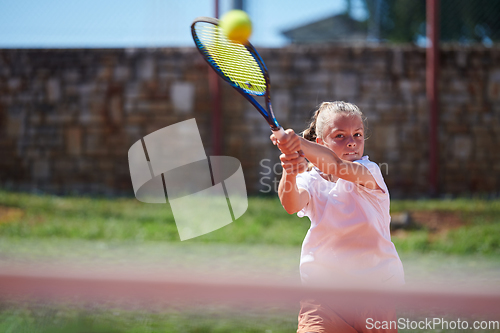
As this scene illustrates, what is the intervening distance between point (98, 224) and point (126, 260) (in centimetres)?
122

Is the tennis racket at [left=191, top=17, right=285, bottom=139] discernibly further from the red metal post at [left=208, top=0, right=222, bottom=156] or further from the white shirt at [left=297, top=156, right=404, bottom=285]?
the red metal post at [left=208, top=0, right=222, bottom=156]

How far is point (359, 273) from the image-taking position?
1883 millimetres

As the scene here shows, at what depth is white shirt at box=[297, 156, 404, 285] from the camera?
1897mm

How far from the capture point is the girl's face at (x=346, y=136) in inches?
78.3

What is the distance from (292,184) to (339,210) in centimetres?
21

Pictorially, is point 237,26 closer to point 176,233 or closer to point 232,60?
point 232,60

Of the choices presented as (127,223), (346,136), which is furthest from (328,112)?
(127,223)

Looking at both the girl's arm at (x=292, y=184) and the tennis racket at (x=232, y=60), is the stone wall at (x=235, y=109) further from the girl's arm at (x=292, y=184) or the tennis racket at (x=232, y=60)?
the girl's arm at (x=292, y=184)

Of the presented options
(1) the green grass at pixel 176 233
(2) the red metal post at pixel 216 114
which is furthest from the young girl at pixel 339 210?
(2) the red metal post at pixel 216 114

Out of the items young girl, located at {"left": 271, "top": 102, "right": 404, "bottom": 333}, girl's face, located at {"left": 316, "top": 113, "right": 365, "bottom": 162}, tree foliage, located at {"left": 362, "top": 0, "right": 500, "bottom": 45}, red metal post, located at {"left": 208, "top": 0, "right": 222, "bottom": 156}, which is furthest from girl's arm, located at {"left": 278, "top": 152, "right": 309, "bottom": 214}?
tree foliage, located at {"left": 362, "top": 0, "right": 500, "bottom": 45}

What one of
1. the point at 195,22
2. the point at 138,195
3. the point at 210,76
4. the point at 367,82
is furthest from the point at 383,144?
the point at 195,22

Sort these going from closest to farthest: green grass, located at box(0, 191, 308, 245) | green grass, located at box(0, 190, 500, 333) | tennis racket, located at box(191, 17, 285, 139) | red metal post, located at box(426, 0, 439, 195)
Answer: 1. tennis racket, located at box(191, 17, 285, 139)
2. green grass, located at box(0, 190, 500, 333)
3. green grass, located at box(0, 191, 308, 245)
4. red metal post, located at box(426, 0, 439, 195)

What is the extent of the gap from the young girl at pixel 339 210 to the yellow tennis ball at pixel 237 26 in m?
0.48

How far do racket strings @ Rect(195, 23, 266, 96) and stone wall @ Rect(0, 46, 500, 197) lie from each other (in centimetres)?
466
